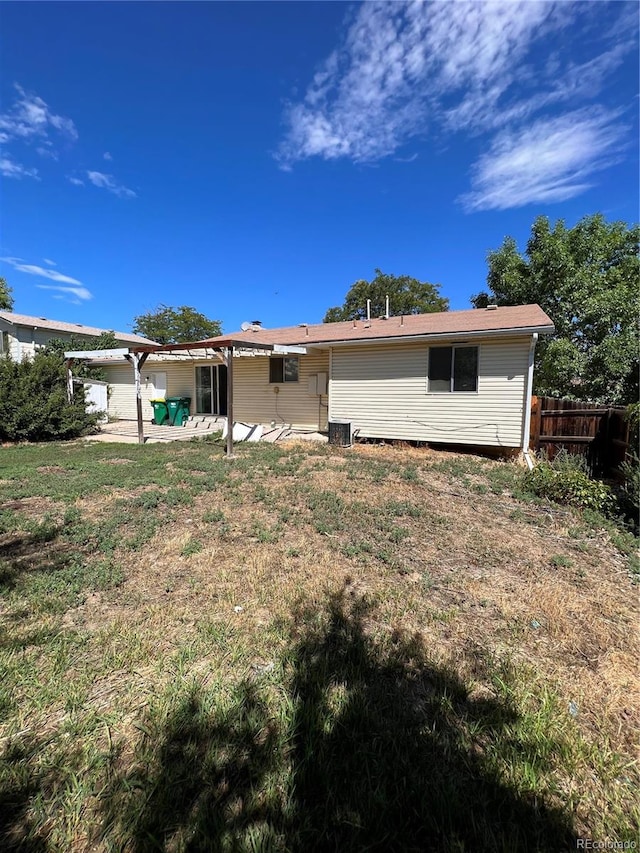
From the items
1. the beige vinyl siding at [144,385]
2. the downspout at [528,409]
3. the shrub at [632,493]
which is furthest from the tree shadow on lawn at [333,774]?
the beige vinyl siding at [144,385]

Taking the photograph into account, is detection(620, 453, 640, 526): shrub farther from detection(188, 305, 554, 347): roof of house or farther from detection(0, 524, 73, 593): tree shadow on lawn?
detection(0, 524, 73, 593): tree shadow on lawn

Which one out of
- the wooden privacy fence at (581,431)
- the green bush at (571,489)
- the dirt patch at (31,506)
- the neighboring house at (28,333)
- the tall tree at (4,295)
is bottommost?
the dirt patch at (31,506)

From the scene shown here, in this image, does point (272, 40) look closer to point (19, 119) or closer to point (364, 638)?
point (19, 119)

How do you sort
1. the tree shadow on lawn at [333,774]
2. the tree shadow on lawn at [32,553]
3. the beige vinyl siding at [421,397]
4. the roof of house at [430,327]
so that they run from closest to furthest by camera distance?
the tree shadow on lawn at [333,774] < the tree shadow on lawn at [32,553] < the roof of house at [430,327] < the beige vinyl siding at [421,397]

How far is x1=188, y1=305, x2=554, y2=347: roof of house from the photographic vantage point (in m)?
8.45

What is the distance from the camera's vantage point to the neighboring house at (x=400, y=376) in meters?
8.78

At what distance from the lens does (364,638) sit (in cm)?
258

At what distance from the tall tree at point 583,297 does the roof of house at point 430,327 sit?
4867 mm

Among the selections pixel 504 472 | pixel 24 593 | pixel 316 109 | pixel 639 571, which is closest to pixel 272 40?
pixel 316 109

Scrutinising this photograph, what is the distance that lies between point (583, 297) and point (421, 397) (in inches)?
364

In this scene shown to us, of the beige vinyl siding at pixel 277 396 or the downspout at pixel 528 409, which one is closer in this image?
the downspout at pixel 528 409

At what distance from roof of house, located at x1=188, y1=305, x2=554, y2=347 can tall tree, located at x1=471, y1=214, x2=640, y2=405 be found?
4867 millimetres

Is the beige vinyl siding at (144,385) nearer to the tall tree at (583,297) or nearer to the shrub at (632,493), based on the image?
the shrub at (632,493)

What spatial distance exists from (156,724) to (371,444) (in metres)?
8.91
